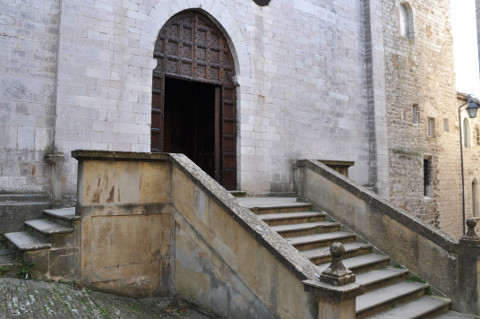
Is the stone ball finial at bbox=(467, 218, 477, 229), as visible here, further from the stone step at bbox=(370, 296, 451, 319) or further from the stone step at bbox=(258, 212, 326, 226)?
the stone step at bbox=(258, 212, 326, 226)

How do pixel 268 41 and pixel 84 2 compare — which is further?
pixel 268 41

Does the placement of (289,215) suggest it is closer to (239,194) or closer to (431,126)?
(239,194)

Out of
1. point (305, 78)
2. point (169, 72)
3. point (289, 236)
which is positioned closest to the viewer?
point (289, 236)

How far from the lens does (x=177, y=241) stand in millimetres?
5223

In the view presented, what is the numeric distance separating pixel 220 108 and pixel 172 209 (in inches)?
154

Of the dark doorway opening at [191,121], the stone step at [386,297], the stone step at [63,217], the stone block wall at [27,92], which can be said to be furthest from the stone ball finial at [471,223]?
the stone block wall at [27,92]

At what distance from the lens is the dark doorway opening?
9281 millimetres

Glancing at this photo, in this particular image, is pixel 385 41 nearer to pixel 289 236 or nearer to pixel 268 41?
pixel 268 41

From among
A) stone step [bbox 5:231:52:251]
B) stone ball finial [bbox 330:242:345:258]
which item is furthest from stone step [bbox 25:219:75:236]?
stone ball finial [bbox 330:242:345:258]

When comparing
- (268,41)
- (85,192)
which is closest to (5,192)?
(85,192)

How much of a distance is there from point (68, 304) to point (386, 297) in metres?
3.74

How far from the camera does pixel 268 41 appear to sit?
9.20 meters

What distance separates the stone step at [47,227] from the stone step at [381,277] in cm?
379

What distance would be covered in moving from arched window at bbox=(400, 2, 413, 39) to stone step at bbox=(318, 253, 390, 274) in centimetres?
989
